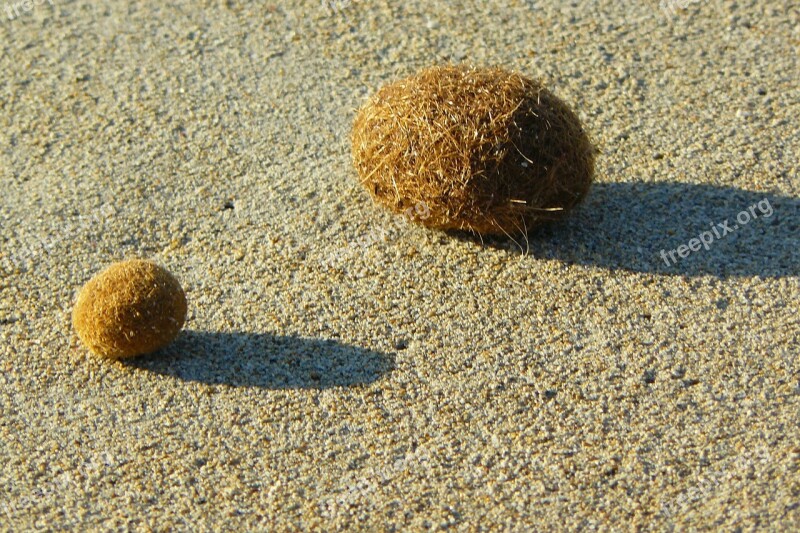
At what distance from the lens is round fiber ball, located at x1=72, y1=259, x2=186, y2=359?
473cm

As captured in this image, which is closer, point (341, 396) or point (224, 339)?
point (341, 396)

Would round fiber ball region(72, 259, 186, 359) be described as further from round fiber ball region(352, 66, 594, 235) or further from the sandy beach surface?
round fiber ball region(352, 66, 594, 235)

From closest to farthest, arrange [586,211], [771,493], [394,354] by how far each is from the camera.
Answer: [771,493] < [394,354] < [586,211]

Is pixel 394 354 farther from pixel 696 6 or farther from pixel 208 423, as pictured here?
pixel 696 6

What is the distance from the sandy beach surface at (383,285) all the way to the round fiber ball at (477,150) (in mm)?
323

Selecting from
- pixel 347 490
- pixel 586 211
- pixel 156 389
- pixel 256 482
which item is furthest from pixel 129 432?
pixel 586 211

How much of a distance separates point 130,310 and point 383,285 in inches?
51.6

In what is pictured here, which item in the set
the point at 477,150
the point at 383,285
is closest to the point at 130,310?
the point at 383,285

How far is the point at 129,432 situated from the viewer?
459cm

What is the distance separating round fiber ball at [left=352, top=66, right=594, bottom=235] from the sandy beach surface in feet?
1.06

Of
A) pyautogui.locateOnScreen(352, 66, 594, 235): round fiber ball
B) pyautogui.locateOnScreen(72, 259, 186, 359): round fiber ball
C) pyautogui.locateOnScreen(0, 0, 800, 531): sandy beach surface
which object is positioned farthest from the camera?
pyautogui.locateOnScreen(352, 66, 594, 235): round fiber ball

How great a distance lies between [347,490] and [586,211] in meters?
2.29

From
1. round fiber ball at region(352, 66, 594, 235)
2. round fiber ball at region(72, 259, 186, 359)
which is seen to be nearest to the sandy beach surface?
round fiber ball at region(72, 259, 186, 359)

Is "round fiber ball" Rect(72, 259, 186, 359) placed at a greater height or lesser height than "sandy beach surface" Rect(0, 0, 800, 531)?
greater
